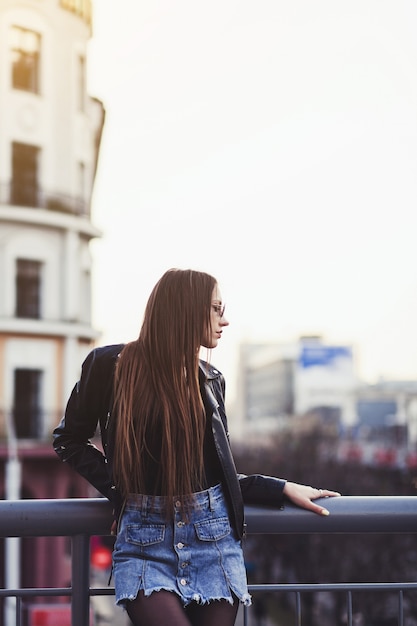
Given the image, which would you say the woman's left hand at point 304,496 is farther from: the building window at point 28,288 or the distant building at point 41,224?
→ the building window at point 28,288

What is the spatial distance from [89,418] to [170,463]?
0.32 metres

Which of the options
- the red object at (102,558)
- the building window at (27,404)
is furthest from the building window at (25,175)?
the red object at (102,558)

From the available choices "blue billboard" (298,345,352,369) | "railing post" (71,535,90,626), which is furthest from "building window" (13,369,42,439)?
"blue billboard" (298,345,352,369)

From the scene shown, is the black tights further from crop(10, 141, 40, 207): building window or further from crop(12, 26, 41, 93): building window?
crop(12, 26, 41, 93): building window

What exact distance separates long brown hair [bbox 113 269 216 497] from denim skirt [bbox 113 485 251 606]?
6 cm

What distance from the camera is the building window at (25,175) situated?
1045 inches

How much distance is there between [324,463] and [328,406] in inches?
3069

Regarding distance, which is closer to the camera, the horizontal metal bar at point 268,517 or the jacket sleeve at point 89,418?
the jacket sleeve at point 89,418

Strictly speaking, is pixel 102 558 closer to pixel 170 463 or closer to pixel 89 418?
pixel 89 418

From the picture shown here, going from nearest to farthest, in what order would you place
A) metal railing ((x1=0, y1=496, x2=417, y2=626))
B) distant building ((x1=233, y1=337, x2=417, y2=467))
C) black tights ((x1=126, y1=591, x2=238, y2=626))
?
black tights ((x1=126, y1=591, x2=238, y2=626)) < metal railing ((x1=0, y1=496, x2=417, y2=626)) < distant building ((x1=233, y1=337, x2=417, y2=467))

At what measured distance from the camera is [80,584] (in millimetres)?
2922

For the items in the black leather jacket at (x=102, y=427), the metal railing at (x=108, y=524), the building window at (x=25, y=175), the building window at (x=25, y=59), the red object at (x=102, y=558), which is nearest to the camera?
the black leather jacket at (x=102, y=427)

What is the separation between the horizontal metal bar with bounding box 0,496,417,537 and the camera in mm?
2846

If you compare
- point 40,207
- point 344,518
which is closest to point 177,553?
point 344,518
